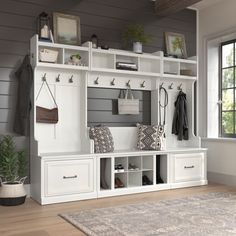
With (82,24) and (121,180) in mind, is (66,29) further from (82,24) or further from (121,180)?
(121,180)

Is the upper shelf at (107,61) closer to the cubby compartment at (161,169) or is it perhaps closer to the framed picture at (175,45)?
the framed picture at (175,45)

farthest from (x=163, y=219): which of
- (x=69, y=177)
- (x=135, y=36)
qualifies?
(x=135, y=36)

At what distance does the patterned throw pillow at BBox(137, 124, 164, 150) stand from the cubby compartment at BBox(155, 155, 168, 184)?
0.71 ft

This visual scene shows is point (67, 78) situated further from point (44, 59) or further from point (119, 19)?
point (119, 19)

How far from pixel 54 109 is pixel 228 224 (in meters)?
2.36

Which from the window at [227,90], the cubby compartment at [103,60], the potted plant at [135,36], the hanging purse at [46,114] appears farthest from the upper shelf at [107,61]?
the window at [227,90]

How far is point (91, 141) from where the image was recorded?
4020 mm

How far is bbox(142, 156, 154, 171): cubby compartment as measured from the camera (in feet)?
14.3

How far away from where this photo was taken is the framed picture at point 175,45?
4980 mm

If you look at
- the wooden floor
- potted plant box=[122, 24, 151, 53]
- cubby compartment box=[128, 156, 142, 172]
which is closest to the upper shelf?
potted plant box=[122, 24, 151, 53]

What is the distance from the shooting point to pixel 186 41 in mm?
5223

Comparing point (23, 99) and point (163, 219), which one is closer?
point (163, 219)

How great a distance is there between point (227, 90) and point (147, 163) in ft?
5.72

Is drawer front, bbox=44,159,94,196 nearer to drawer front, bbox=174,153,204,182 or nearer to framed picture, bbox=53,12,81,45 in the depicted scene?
drawer front, bbox=174,153,204,182
